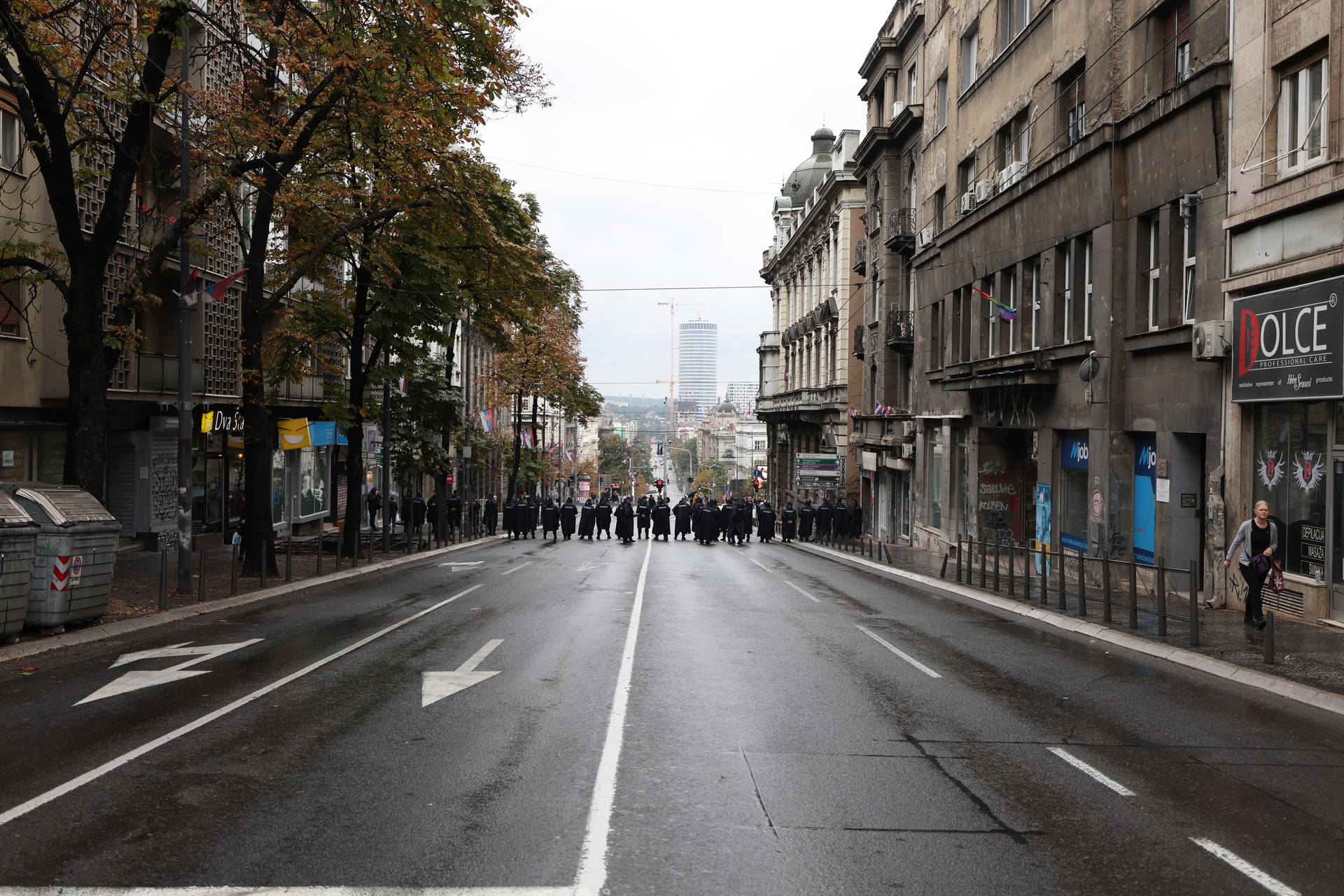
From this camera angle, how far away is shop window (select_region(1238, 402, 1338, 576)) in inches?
587

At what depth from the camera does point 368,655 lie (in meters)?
12.2

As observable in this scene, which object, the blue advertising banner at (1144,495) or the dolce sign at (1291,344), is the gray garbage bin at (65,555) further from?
the blue advertising banner at (1144,495)

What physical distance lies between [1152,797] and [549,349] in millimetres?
45783

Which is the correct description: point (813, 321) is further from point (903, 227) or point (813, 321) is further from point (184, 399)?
point (184, 399)

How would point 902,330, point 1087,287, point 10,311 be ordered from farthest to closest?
point 902,330 < point 1087,287 < point 10,311

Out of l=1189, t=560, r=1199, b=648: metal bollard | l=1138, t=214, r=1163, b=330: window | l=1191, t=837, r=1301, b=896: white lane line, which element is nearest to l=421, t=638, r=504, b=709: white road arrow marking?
l=1191, t=837, r=1301, b=896: white lane line

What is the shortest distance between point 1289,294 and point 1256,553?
12.6 feet

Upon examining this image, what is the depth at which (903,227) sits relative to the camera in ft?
133

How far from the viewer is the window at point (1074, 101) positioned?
2294cm

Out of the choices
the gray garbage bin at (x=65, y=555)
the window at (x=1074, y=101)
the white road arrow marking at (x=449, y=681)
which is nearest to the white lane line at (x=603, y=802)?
the white road arrow marking at (x=449, y=681)

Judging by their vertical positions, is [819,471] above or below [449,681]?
above

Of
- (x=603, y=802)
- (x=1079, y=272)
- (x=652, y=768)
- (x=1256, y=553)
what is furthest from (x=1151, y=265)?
(x=603, y=802)

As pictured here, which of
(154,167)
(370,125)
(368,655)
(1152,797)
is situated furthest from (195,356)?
(1152,797)

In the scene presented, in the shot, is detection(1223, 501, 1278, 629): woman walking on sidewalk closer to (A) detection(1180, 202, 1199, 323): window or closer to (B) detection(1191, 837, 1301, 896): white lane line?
(A) detection(1180, 202, 1199, 323): window
